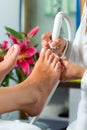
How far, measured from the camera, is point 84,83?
2.54 feet

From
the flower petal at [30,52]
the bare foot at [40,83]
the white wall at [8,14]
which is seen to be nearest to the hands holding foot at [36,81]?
the bare foot at [40,83]

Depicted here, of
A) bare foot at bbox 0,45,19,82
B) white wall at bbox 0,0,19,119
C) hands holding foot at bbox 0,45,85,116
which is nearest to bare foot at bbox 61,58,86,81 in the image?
hands holding foot at bbox 0,45,85,116

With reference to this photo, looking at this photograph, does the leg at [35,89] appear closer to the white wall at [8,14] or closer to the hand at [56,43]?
the hand at [56,43]

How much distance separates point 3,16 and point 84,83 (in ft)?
4.51

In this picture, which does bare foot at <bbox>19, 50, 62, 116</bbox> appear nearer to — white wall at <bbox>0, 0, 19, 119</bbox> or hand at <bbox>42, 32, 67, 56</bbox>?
hand at <bbox>42, 32, 67, 56</bbox>

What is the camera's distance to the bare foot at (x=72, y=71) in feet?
2.82

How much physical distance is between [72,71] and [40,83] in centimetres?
10

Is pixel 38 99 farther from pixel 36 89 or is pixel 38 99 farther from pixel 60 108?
pixel 60 108

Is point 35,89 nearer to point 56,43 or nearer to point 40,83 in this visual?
point 40,83

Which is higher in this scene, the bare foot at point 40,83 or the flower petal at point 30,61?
the bare foot at point 40,83

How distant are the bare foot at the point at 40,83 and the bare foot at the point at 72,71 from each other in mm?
19

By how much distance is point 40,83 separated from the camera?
882mm

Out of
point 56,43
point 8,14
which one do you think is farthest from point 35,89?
point 8,14

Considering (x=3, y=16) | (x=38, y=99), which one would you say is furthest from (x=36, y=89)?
(x=3, y=16)
